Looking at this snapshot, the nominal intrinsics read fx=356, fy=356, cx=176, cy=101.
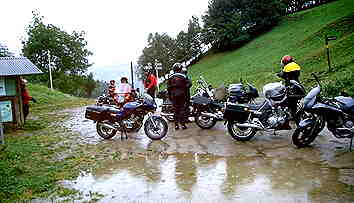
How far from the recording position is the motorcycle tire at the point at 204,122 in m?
9.25

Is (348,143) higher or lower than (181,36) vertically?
lower

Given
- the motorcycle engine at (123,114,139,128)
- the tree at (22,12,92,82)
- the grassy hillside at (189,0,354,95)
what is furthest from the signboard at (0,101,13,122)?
the tree at (22,12,92,82)

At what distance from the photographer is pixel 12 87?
10977 millimetres

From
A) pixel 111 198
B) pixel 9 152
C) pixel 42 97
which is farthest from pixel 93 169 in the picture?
pixel 42 97

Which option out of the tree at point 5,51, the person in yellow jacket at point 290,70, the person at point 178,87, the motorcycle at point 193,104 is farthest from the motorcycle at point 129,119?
the tree at point 5,51

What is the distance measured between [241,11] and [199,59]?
875 cm

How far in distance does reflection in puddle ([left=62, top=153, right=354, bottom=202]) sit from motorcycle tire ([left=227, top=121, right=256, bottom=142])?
3.81 ft

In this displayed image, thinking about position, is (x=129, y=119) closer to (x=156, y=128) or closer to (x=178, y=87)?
(x=156, y=128)

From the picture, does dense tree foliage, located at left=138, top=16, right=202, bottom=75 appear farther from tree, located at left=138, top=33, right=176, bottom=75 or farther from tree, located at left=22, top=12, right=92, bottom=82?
tree, located at left=22, top=12, right=92, bottom=82

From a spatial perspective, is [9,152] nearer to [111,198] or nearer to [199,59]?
[111,198]

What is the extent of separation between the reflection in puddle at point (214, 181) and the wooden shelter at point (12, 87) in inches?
225

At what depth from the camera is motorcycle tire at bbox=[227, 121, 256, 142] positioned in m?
7.44

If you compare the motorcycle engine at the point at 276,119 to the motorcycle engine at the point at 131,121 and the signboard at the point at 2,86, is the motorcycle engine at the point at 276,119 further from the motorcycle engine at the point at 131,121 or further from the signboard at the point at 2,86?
the signboard at the point at 2,86

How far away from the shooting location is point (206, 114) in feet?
29.6
